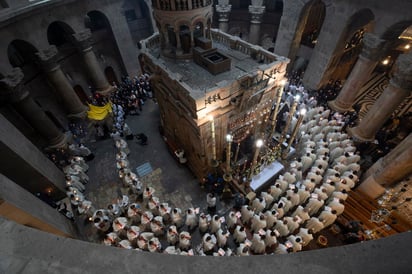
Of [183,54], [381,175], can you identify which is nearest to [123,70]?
[183,54]

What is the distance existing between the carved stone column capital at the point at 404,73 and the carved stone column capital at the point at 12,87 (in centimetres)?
1983

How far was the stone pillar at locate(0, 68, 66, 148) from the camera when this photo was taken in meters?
11.3

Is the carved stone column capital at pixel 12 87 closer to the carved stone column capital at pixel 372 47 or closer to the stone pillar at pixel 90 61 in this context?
→ the stone pillar at pixel 90 61

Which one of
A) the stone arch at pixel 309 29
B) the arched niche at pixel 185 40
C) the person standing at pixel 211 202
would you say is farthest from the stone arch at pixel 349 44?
the person standing at pixel 211 202

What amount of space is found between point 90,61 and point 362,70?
64.5 ft

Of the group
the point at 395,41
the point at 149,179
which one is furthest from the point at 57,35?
the point at 395,41

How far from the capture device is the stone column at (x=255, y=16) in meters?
18.0

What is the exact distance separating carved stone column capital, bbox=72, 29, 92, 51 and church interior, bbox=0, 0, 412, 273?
0.09 m

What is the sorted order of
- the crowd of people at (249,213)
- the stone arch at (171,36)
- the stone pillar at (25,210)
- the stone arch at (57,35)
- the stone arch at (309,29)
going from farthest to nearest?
the stone arch at (309,29)
the stone arch at (57,35)
the stone arch at (171,36)
the crowd of people at (249,213)
the stone pillar at (25,210)

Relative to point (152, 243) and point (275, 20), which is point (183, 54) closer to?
point (152, 243)

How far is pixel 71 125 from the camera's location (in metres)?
16.1

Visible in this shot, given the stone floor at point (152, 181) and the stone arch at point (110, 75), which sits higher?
the stone arch at point (110, 75)

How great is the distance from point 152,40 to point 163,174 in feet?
28.3

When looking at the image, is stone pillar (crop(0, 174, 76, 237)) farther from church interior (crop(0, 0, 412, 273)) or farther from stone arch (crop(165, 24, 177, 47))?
stone arch (crop(165, 24, 177, 47))
